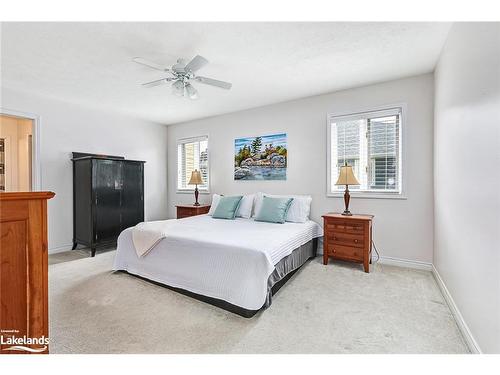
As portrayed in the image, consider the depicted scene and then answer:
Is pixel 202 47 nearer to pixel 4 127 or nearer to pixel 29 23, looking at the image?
pixel 29 23

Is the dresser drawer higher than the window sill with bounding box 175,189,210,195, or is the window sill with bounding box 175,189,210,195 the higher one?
the window sill with bounding box 175,189,210,195

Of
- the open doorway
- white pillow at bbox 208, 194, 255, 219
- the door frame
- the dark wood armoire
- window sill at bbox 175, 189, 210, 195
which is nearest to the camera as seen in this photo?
the door frame

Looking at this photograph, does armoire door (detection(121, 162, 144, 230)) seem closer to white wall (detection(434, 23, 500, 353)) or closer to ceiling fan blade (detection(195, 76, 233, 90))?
ceiling fan blade (detection(195, 76, 233, 90))

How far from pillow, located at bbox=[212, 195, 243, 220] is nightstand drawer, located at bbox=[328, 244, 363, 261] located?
155 centimetres

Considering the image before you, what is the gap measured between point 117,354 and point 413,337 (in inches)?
81.4

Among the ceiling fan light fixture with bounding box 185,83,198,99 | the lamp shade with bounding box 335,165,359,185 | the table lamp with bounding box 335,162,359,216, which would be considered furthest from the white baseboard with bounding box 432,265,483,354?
the ceiling fan light fixture with bounding box 185,83,198,99

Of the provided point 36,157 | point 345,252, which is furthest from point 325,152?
point 36,157

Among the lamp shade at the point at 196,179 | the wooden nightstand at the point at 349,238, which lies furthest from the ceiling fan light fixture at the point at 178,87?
the wooden nightstand at the point at 349,238

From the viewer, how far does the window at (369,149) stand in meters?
3.43

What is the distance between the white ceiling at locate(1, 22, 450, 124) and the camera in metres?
2.22

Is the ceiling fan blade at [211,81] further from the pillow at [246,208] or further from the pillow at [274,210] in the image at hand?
the pillow at [246,208]

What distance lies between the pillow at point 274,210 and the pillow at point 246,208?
1.16 ft

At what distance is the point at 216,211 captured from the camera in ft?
13.4
